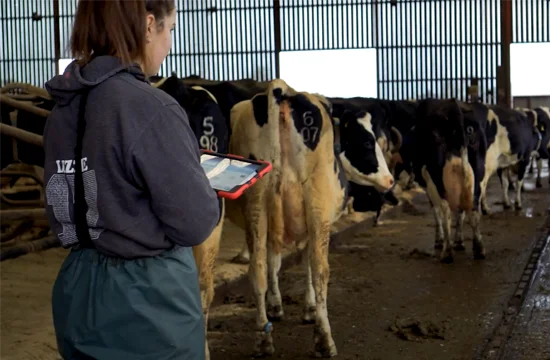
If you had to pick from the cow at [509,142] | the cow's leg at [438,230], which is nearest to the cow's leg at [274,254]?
the cow's leg at [438,230]

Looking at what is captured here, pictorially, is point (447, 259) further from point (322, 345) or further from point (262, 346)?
point (262, 346)

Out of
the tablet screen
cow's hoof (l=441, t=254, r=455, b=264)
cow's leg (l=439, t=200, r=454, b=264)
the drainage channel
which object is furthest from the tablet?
cow's hoof (l=441, t=254, r=455, b=264)

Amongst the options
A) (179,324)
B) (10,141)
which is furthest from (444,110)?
(179,324)

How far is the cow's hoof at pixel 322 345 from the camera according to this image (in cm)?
530

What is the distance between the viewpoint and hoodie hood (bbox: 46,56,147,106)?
6.80 feet

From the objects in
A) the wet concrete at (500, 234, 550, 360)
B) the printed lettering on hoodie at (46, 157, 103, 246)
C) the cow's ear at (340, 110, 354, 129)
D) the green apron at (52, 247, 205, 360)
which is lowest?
the wet concrete at (500, 234, 550, 360)

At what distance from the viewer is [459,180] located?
359 inches

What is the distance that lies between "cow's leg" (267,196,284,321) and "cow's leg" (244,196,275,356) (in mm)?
74

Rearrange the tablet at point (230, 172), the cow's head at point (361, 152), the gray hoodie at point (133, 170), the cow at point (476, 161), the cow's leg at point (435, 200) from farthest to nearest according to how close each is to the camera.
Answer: the cow's leg at point (435, 200) → the cow at point (476, 161) → the cow's head at point (361, 152) → the tablet at point (230, 172) → the gray hoodie at point (133, 170)

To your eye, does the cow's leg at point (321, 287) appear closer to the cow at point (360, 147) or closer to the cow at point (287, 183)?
the cow at point (287, 183)

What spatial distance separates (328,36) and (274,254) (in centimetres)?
1497

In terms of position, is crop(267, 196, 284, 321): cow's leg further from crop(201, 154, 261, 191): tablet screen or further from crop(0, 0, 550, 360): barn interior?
crop(201, 154, 261, 191): tablet screen

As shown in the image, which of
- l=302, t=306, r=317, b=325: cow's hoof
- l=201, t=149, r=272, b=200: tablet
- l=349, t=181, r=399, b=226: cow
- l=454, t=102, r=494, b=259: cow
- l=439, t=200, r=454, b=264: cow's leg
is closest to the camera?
l=201, t=149, r=272, b=200: tablet

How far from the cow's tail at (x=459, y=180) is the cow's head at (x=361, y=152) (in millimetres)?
2450
